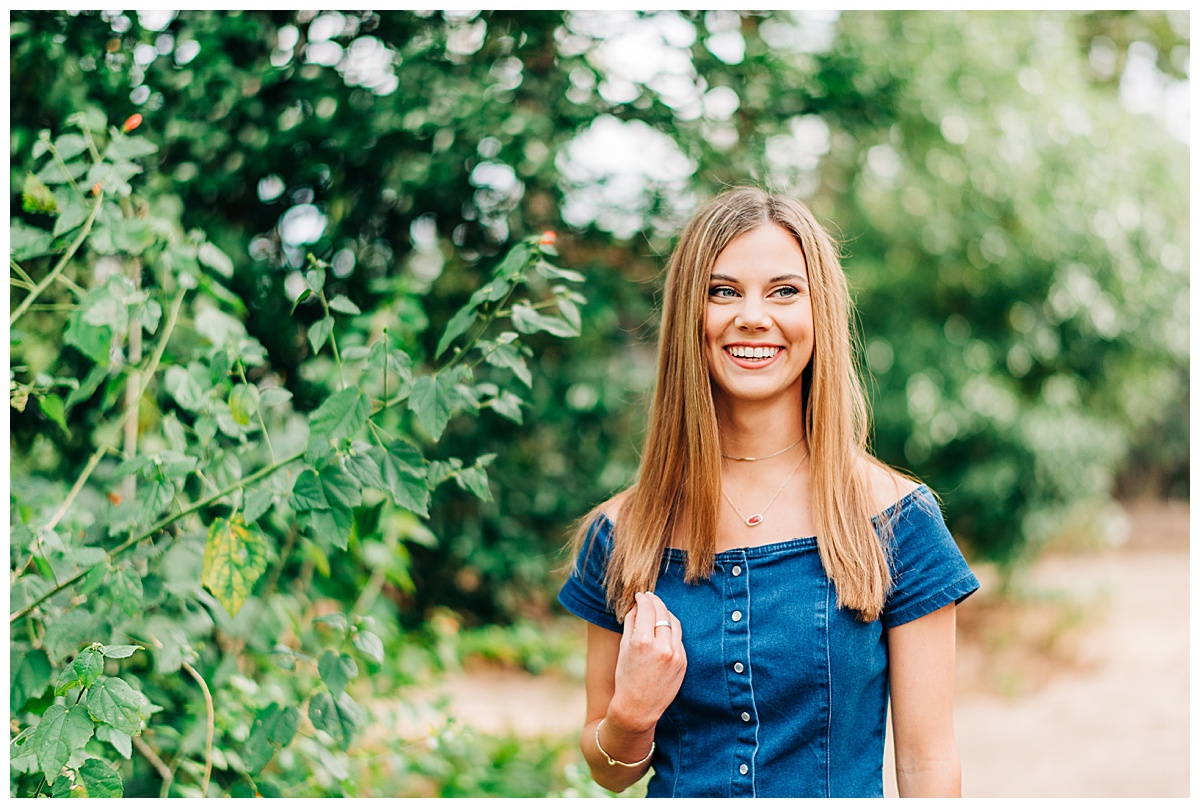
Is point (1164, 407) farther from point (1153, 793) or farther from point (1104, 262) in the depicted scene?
point (1153, 793)

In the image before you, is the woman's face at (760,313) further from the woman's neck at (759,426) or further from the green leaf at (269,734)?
the green leaf at (269,734)

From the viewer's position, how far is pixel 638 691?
142 centimetres

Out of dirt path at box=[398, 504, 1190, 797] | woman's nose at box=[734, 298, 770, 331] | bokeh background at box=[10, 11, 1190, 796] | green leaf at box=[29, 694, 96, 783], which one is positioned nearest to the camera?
green leaf at box=[29, 694, 96, 783]

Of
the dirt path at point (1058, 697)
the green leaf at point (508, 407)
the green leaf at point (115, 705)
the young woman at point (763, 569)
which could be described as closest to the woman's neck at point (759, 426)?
the young woman at point (763, 569)

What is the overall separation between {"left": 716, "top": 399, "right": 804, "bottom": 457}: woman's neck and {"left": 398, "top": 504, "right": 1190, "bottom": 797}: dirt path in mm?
2754

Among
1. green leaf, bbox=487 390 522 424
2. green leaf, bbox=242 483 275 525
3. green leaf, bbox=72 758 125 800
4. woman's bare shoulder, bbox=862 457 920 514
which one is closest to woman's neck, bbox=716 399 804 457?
woman's bare shoulder, bbox=862 457 920 514

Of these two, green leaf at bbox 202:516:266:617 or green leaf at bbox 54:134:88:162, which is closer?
green leaf at bbox 202:516:266:617

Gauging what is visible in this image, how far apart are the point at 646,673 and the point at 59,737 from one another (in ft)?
3.05

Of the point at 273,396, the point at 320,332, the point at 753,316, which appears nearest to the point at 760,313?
the point at 753,316

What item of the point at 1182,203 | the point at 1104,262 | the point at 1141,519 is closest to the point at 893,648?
the point at 1104,262

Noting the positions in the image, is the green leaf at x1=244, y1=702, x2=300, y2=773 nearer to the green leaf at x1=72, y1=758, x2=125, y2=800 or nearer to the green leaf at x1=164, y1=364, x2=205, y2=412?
the green leaf at x1=72, y1=758, x2=125, y2=800

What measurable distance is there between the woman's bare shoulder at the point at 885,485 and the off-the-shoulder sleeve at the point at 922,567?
2cm

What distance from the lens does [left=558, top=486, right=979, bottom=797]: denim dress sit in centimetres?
147

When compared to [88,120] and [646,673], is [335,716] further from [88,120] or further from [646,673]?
[88,120]
